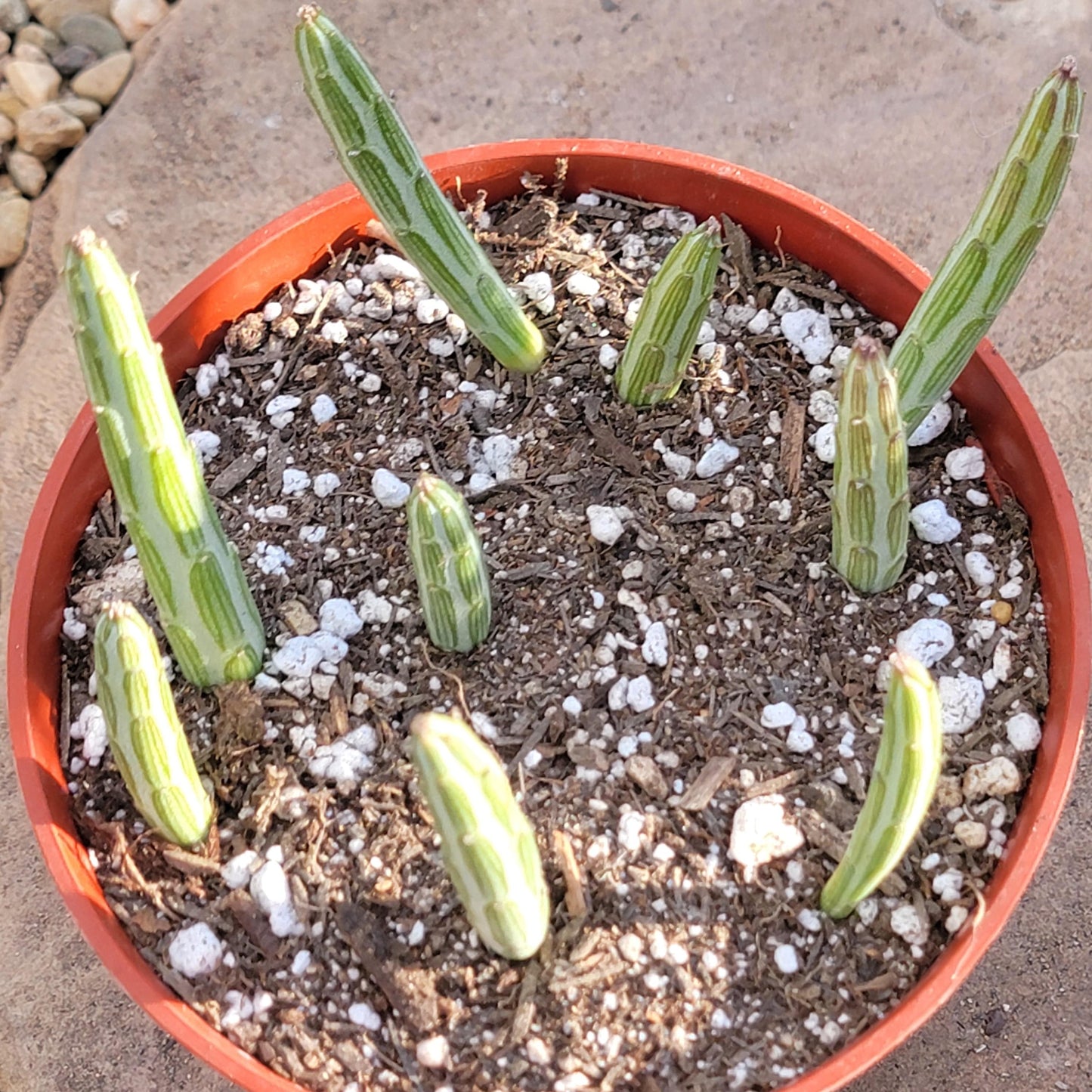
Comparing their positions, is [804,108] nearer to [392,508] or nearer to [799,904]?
[392,508]

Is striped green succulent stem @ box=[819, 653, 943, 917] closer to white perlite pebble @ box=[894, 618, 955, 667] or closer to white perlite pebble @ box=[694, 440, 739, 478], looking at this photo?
white perlite pebble @ box=[894, 618, 955, 667]

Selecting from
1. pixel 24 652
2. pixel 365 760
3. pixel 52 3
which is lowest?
pixel 365 760

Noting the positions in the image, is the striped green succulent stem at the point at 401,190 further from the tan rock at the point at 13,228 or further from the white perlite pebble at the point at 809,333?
the tan rock at the point at 13,228

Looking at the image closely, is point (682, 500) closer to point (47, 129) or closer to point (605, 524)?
point (605, 524)

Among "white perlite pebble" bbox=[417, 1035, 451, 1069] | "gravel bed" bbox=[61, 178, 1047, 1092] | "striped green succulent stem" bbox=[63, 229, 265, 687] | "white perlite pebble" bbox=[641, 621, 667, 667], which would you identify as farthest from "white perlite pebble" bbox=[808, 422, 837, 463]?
"white perlite pebble" bbox=[417, 1035, 451, 1069]

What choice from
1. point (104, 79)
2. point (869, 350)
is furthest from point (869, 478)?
point (104, 79)

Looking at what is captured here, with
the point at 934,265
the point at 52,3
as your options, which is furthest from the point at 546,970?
the point at 52,3

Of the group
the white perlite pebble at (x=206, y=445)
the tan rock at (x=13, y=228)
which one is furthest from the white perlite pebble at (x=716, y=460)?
the tan rock at (x=13, y=228)
